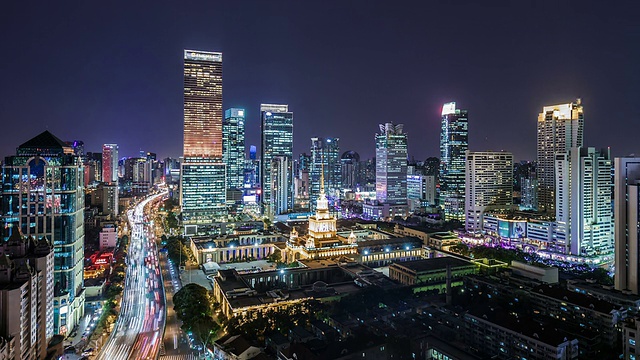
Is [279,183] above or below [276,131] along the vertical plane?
below

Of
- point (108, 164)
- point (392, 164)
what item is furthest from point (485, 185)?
point (108, 164)

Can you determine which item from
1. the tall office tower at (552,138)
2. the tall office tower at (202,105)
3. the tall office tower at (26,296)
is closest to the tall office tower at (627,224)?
the tall office tower at (552,138)

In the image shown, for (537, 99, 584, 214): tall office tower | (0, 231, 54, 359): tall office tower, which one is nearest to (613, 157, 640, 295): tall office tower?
(537, 99, 584, 214): tall office tower

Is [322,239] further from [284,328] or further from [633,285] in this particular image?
[633,285]

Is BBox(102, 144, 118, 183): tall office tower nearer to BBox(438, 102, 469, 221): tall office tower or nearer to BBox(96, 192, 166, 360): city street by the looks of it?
BBox(96, 192, 166, 360): city street

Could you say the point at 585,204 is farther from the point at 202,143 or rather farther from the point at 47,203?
the point at 202,143

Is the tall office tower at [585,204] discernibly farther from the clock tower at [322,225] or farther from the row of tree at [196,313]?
the row of tree at [196,313]
